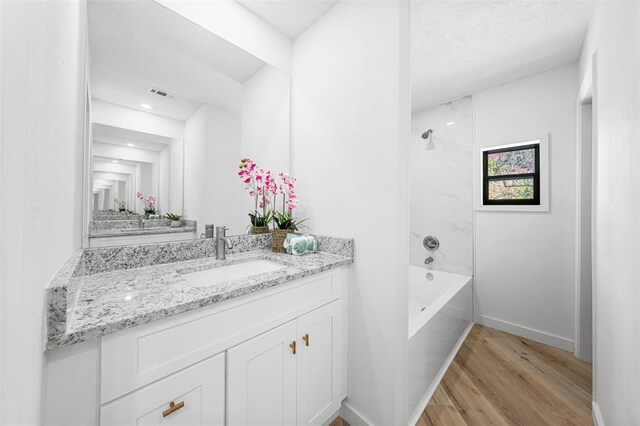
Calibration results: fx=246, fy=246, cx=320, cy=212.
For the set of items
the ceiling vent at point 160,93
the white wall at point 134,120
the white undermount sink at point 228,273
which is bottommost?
the white undermount sink at point 228,273

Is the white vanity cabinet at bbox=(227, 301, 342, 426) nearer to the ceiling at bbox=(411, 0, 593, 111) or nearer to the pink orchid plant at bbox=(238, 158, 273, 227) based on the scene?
the pink orchid plant at bbox=(238, 158, 273, 227)

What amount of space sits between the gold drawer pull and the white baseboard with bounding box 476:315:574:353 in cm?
283

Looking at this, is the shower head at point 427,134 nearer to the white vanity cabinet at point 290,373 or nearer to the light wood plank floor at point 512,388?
the light wood plank floor at point 512,388

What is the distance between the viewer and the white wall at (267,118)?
5.41 ft

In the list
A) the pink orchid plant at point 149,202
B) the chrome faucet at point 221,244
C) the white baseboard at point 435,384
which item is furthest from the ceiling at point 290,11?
the white baseboard at point 435,384

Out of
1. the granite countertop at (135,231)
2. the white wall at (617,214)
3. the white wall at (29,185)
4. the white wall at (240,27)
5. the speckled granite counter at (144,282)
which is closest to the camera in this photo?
the white wall at (29,185)

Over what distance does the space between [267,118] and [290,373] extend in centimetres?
155

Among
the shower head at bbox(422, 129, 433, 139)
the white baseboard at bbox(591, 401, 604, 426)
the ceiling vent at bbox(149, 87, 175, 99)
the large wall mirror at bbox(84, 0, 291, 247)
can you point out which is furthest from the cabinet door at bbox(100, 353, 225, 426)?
the shower head at bbox(422, 129, 433, 139)

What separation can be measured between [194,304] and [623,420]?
1697 mm

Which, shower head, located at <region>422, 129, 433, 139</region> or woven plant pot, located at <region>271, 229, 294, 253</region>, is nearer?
woven plant pot, located at <region>271, 229, 294, 253</region>

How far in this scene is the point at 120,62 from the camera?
1214mm

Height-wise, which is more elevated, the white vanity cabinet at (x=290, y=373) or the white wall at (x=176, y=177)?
the white wall at (x=176, y=177)

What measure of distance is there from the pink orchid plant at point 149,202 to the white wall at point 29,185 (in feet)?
1.97

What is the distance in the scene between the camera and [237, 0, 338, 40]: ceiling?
5.02 feet
